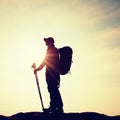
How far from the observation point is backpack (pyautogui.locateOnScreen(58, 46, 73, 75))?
13.6m

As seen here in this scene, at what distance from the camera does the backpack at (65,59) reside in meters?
13.6

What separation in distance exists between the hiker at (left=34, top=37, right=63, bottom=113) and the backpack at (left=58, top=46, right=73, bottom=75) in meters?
0.21

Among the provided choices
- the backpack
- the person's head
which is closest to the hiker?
the person's head

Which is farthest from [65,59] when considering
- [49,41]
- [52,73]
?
[49,41]

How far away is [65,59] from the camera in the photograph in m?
13.6

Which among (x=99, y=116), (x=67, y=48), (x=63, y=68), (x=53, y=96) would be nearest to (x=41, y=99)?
(x=53, y=96)

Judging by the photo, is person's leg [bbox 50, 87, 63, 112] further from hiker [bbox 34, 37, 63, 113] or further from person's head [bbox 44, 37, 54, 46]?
person's head [bbox 44, 37, 54, 46]

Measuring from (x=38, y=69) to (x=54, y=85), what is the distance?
1144 mm

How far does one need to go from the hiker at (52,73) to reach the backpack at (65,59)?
0.69 ft

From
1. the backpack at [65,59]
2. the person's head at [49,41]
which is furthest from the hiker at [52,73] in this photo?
the backpack at [65,59]

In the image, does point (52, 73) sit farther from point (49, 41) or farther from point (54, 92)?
point (49, 41)

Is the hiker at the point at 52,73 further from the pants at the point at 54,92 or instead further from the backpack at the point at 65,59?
the backpack at the point at 65,59

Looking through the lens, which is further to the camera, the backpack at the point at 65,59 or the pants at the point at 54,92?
the backpack at the point at 65,59

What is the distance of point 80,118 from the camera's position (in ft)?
53.6
